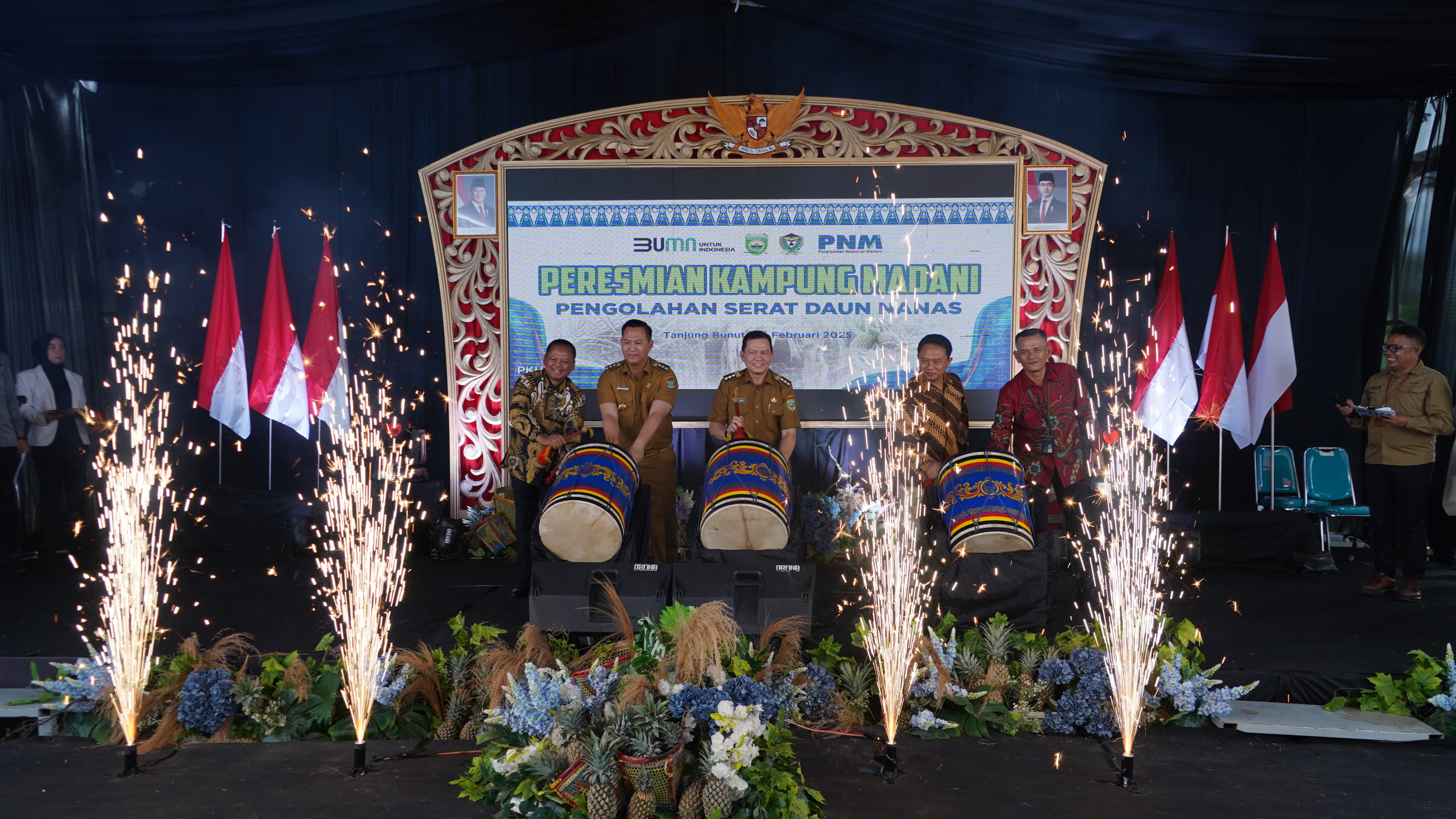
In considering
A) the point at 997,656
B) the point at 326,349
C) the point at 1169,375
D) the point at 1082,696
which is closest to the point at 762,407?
the point at 997,656

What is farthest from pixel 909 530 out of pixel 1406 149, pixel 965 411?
pixel 1406 149

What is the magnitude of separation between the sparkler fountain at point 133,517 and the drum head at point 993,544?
2.95 meters

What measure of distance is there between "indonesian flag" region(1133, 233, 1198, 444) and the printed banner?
896 mm

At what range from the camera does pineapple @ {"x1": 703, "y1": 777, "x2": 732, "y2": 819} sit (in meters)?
2.11

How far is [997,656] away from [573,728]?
1.72m

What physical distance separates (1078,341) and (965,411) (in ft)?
5.52

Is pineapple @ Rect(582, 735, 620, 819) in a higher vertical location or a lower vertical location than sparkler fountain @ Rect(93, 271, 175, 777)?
lower

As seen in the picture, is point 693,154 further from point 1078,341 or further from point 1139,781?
point 1139,781

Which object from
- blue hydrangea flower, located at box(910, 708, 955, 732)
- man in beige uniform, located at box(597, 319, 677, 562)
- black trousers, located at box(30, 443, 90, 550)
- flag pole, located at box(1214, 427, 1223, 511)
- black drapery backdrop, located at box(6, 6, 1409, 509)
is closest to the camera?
blue hydrangea flower, located at box(910, 708, 955, 732)

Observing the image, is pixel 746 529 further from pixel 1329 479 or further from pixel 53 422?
pixel 53 422

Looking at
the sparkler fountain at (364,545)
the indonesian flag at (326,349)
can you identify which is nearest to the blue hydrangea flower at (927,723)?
the sparkler fountain at (364,545)

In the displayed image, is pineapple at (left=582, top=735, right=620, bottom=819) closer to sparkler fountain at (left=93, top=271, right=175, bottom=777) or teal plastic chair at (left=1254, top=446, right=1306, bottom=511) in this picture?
sparkler fountain at (left=93, top=271, right=175, bottom=777)

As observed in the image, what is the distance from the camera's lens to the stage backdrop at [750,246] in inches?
225

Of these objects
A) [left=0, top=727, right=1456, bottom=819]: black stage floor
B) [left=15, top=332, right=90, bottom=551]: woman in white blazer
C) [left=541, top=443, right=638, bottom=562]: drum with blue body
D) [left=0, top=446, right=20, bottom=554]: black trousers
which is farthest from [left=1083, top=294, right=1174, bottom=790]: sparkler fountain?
[left=15, top=332, right=90, bottom=551]: woman in white blazer
